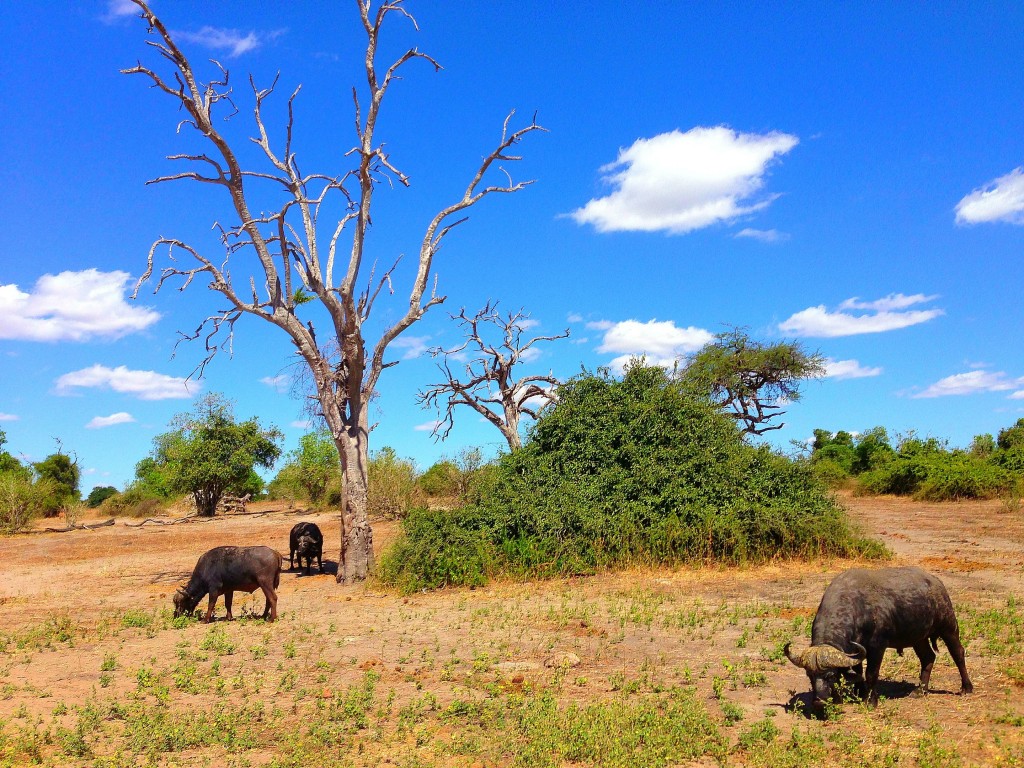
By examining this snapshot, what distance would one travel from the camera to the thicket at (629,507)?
15047 millimetres

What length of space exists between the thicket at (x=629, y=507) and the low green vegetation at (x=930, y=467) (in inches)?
308

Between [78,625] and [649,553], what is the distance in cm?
1037

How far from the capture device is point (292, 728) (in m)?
6.66

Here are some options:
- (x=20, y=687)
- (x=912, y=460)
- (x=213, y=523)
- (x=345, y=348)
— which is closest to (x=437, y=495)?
(x=213, y=523)

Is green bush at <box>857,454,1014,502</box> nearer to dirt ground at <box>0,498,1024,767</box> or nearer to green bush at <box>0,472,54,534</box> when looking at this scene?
dirt ground at <box>0,498,1024,767</box>

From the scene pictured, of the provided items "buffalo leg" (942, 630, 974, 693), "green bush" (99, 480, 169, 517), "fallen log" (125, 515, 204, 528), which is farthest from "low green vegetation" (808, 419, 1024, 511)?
"green bush" (99, 480, 169, 517)

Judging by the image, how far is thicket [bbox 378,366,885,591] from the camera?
1505 cm

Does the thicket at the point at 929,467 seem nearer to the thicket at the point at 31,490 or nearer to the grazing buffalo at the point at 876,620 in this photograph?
the grazing buffalo at the point at 876,620

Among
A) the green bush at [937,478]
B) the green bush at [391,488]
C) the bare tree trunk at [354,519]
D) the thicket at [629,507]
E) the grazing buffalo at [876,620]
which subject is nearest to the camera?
the grazing buffalo at [876,620]

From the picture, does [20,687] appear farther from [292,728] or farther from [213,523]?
[213,523]

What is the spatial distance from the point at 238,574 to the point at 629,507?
7.98 metres

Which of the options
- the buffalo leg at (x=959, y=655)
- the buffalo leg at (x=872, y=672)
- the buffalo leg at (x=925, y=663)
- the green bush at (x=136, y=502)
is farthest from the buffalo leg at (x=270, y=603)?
the green bush at (x=136, y=502)

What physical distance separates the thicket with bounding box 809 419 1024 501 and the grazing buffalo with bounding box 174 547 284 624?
1708cm

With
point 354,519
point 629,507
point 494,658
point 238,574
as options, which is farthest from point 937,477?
point 238,574
